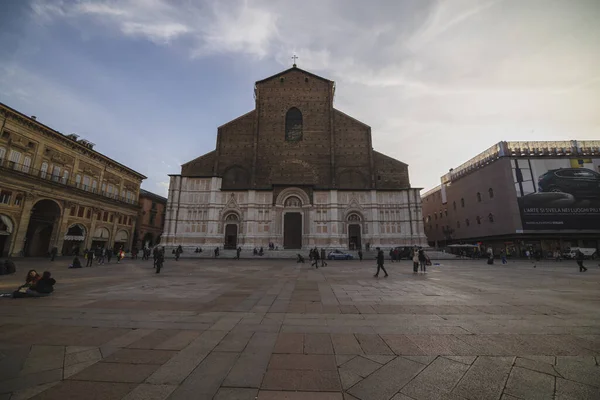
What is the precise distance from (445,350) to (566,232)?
168 ft

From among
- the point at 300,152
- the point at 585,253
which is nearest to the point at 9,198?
the point at 300,152

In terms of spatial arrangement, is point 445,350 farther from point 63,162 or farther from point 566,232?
point 566,232

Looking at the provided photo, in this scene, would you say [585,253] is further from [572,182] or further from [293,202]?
[293,202]

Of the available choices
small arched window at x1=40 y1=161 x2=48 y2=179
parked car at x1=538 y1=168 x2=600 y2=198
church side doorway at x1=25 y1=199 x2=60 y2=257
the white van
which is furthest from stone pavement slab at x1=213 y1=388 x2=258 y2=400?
parked car at x1=538 y1=168 x2=600 y2=198

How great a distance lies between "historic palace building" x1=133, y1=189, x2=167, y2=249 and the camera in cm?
4484

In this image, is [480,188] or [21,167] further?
[480,188]

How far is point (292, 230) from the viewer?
120ft

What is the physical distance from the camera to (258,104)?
41.5m

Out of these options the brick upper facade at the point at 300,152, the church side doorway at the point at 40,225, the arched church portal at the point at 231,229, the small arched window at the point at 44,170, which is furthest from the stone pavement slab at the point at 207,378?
the church side doorway at the point at 40,225

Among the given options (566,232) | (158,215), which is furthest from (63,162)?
(566,232)

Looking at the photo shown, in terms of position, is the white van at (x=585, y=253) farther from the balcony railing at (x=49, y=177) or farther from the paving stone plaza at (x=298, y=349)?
the balcony railing at (x=49, y=177)

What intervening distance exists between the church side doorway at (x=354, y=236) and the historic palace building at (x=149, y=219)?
32930 mm

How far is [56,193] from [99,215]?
22.1 feet

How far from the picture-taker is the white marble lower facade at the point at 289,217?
3575cm
